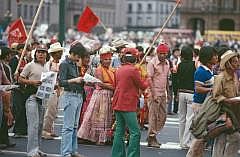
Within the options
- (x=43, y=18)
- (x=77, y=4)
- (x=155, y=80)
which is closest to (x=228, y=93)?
(x=155, y=80)

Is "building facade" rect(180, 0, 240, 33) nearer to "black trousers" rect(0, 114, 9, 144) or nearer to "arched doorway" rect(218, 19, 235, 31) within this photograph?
"arched doorway" rect(218, 19, 235, 31)

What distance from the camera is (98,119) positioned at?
41.8 ft

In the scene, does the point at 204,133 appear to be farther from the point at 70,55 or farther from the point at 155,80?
the point at 155,80

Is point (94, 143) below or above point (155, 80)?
below

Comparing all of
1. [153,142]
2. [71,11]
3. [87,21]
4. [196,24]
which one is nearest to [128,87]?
[153,142]

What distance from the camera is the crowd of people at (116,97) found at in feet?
30.8

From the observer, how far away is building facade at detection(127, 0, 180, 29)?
486 ft

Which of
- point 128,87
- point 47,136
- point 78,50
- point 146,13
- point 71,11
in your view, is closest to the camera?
point 128,87

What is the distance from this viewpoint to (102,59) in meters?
12.5

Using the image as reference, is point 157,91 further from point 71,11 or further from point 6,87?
point 71,11

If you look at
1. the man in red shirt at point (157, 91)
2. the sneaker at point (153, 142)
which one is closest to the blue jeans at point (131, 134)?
the man in red shirt at point (157, 91)

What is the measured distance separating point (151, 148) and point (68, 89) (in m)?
2.59

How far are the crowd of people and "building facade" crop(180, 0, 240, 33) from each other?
271 feet

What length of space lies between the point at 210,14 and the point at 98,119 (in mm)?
85266
